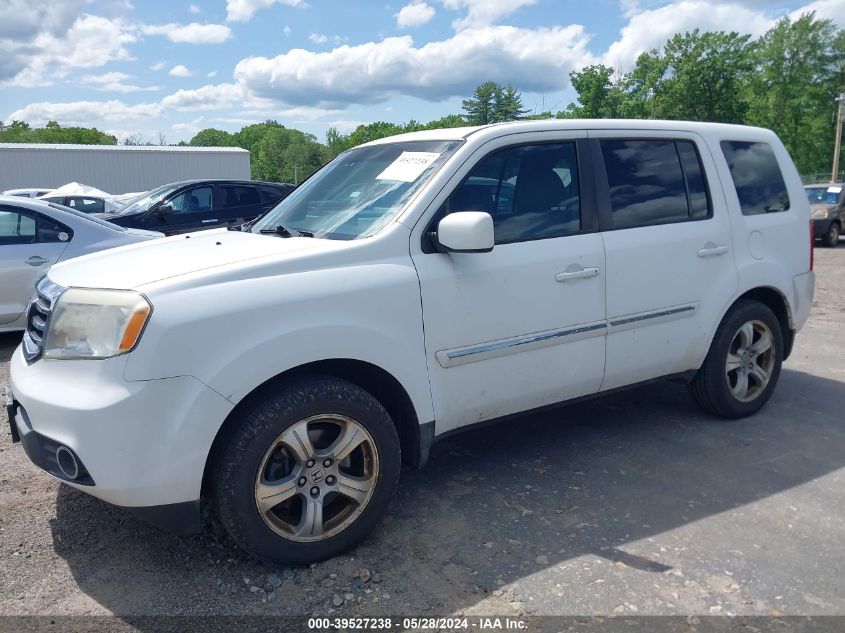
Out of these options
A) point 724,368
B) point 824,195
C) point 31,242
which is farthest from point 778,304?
point 824,195

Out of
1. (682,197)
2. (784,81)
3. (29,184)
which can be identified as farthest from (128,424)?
(784,81)

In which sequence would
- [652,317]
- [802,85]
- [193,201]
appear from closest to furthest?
[652,317] → [193,201] → [802,85]

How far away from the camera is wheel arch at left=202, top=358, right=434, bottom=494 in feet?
9.70

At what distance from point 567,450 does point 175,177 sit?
35.9 m

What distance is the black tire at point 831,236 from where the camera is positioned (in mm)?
17641

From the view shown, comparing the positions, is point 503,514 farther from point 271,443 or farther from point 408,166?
point 408,166

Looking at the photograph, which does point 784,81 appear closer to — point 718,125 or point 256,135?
point 718,125

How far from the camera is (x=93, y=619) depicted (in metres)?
2.79

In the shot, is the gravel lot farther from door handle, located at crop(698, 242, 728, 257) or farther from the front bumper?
door handle, located at crop(698, 242, 728, 257)

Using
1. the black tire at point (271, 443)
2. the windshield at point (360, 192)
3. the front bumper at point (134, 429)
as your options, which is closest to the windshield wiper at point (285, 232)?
the windshield at point (360, 192)

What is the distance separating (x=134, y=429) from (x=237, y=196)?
10.8 meters

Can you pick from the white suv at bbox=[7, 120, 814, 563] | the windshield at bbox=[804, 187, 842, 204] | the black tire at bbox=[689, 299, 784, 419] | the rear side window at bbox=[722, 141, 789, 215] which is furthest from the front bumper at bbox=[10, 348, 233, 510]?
the windshield at bbox=[804, 187, 842, 204]

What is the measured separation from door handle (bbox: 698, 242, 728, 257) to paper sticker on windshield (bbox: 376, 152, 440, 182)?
1842 mm

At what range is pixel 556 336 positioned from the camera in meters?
3.83
